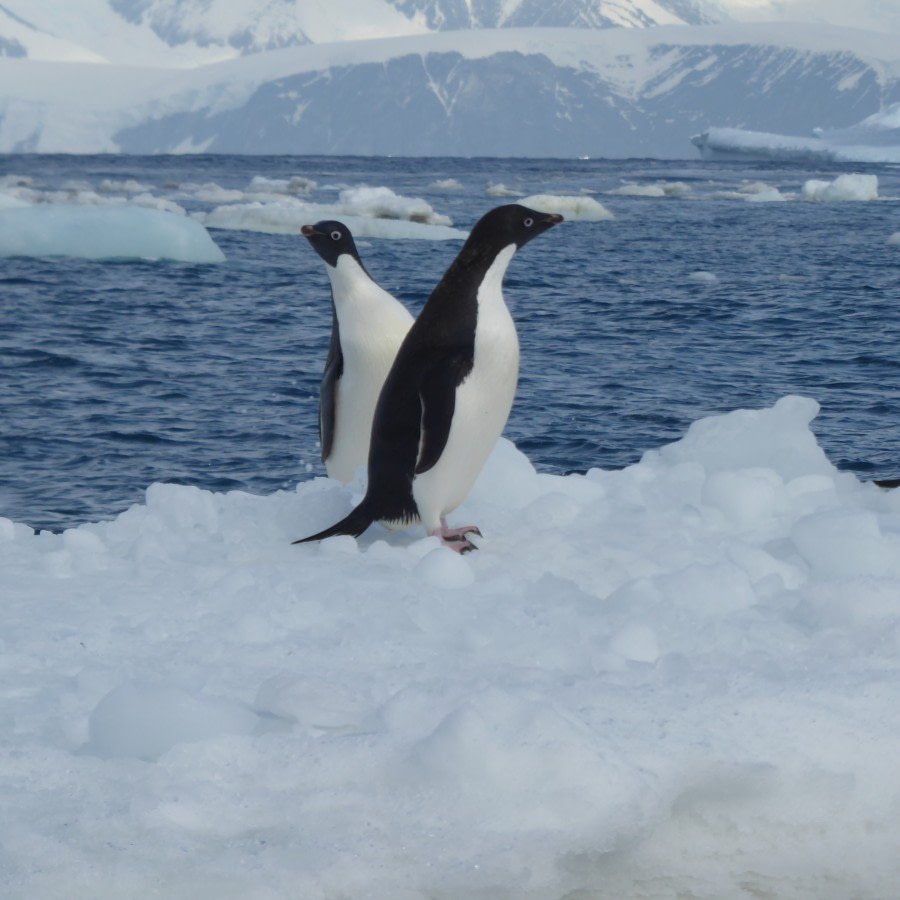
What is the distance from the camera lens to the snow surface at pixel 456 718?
2.42 m

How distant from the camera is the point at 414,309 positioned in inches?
596

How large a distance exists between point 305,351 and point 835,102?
138m

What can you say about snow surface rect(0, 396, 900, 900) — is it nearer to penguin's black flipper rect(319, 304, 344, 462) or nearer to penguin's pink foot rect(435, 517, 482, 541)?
penguin's pink foot rect(435, 517, 482, 541)

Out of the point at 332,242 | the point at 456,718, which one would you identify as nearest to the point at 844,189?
the point at 332,242

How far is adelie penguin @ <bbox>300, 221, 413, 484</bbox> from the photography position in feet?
14.9

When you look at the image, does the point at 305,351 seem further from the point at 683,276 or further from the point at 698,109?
the point at 698,109

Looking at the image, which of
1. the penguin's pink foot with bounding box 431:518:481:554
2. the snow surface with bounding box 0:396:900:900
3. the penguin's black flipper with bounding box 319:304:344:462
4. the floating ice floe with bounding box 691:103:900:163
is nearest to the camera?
the snow surface with bounding box 0:396:900:900

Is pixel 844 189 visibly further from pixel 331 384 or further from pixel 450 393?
pixel 450 393

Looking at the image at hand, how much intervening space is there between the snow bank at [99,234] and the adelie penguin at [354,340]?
15.4 m

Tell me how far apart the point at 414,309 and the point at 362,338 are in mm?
10668

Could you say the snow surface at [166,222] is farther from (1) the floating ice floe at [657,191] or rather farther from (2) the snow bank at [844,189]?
(2) the snow bank at [844,189]

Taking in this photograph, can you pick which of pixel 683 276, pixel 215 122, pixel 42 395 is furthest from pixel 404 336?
pixel 215 122

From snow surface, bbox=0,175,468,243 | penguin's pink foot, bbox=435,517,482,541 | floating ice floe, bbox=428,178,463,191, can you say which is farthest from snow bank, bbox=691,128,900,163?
penguin's pink foot, bbox=435,517,482,541

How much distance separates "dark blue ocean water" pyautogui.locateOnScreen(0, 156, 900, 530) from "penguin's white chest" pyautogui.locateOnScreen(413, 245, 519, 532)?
277 centimetres
